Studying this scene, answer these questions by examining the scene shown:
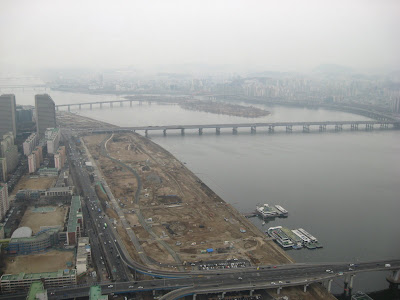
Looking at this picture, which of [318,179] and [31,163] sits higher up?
[31,163]

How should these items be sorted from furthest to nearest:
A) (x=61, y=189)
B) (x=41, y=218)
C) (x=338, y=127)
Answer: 1. (x=338, y=127)
2. (x=61, y=189)
3. (x=41, y=218)

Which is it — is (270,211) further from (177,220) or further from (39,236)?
(39,236)

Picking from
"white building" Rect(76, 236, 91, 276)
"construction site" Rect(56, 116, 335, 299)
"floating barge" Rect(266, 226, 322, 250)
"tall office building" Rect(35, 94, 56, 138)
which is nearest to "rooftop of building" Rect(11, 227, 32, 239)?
"white building" Rect(76, 236, 91, 276)

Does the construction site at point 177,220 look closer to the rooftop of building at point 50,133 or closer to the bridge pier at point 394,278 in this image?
the bridge pier at point 394,278

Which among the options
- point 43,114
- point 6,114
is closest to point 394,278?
point 43,114

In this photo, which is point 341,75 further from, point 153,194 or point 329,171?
point 153,194

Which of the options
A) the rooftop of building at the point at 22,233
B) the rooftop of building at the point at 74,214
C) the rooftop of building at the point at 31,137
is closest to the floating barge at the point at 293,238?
the rooftop of building at the point at 74,214

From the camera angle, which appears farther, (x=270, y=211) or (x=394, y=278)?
→ (x=270, y=211)
